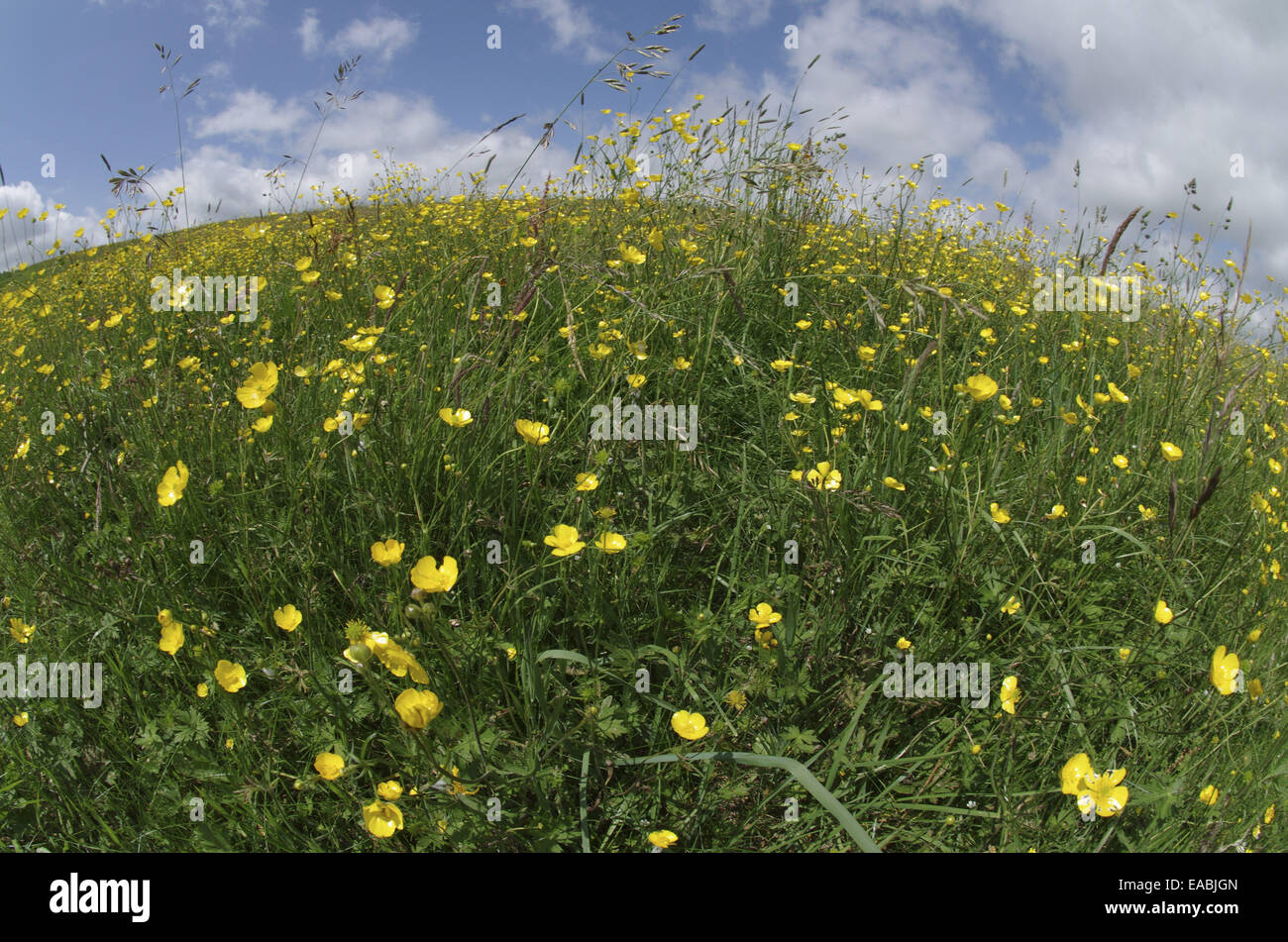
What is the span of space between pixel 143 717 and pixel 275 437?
30.6 inches

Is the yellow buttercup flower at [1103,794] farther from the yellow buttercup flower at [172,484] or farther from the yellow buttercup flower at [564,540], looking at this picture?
the yellow buttercup flower at [172,484]

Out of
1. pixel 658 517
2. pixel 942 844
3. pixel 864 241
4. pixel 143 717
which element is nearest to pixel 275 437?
pixel 143 717

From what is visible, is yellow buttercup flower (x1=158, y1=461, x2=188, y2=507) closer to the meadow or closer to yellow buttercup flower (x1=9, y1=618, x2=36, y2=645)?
the meadow

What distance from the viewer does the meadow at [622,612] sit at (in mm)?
1345

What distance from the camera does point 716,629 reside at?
1554 mm

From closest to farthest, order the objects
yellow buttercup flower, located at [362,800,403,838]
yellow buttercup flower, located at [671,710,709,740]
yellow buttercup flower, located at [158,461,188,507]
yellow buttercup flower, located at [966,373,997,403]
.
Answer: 1. yellow buttercup flower, located at [362,800,403,838]
2. yellow buttercup flower, located at [671,710,709,740]
3. yellow buttercup flower, located at [158,461,188,507]
4. yellow buttercup flower, located at [966,373,997,403]

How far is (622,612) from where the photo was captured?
5.31ft

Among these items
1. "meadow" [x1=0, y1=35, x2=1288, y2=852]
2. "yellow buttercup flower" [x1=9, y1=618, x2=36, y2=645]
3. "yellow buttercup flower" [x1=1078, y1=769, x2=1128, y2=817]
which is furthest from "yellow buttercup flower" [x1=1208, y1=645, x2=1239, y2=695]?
"yellow buttercup flower" [x1=9, y1=618, x2=36, y2=645]

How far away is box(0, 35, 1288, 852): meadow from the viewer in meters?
1.34

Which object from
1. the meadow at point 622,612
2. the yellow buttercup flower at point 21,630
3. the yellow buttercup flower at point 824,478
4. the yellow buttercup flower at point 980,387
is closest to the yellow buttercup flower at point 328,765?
the meadow at point 622,612

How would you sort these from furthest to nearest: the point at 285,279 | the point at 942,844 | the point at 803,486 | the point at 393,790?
the point at 285,279, the point at 803,486, the point at 942,844, the point at 393,790

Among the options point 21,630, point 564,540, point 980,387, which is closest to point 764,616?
point 564,540

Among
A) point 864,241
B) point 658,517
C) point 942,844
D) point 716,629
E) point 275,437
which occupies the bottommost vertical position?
point 942,844
